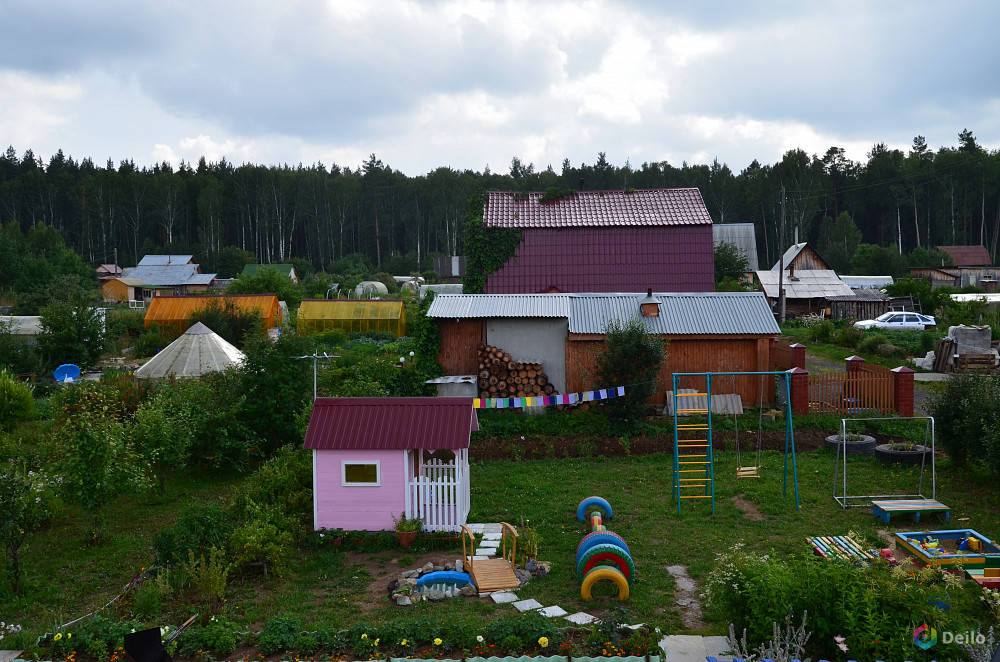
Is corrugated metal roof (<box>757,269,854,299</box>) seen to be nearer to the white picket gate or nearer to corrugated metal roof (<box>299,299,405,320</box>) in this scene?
corrugated metal roof (<box>299,299,405,320</box>)

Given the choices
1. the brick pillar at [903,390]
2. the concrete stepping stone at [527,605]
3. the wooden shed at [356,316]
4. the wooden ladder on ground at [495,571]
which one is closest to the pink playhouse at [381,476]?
the wooden ladder on ground at [495,571]

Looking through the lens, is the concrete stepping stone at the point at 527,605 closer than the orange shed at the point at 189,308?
Yes

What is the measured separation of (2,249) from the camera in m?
57.8

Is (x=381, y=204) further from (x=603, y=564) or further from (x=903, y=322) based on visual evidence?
(x=603, y=564)

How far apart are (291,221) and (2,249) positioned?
30729 mm

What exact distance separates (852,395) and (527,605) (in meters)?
13.0

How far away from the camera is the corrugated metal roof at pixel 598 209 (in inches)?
1002

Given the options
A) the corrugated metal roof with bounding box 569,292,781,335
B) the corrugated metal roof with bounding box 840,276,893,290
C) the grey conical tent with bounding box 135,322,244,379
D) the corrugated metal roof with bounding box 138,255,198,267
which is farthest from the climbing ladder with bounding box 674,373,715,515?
the corrugated metal roof with bounding box 138,255,198,267

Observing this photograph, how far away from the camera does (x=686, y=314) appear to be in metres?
19.0

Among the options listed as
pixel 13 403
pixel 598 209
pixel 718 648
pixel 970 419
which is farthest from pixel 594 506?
pixel 598 209

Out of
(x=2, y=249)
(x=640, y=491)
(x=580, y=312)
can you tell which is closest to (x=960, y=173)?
(x=580, y=312)

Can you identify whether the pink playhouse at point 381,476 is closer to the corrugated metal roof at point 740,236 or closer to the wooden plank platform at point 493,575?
the wooden plank platform at point 493,575

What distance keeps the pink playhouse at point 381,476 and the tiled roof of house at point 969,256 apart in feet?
207

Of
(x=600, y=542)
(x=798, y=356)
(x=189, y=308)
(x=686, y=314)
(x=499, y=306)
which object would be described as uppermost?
(x=189, y=308)
